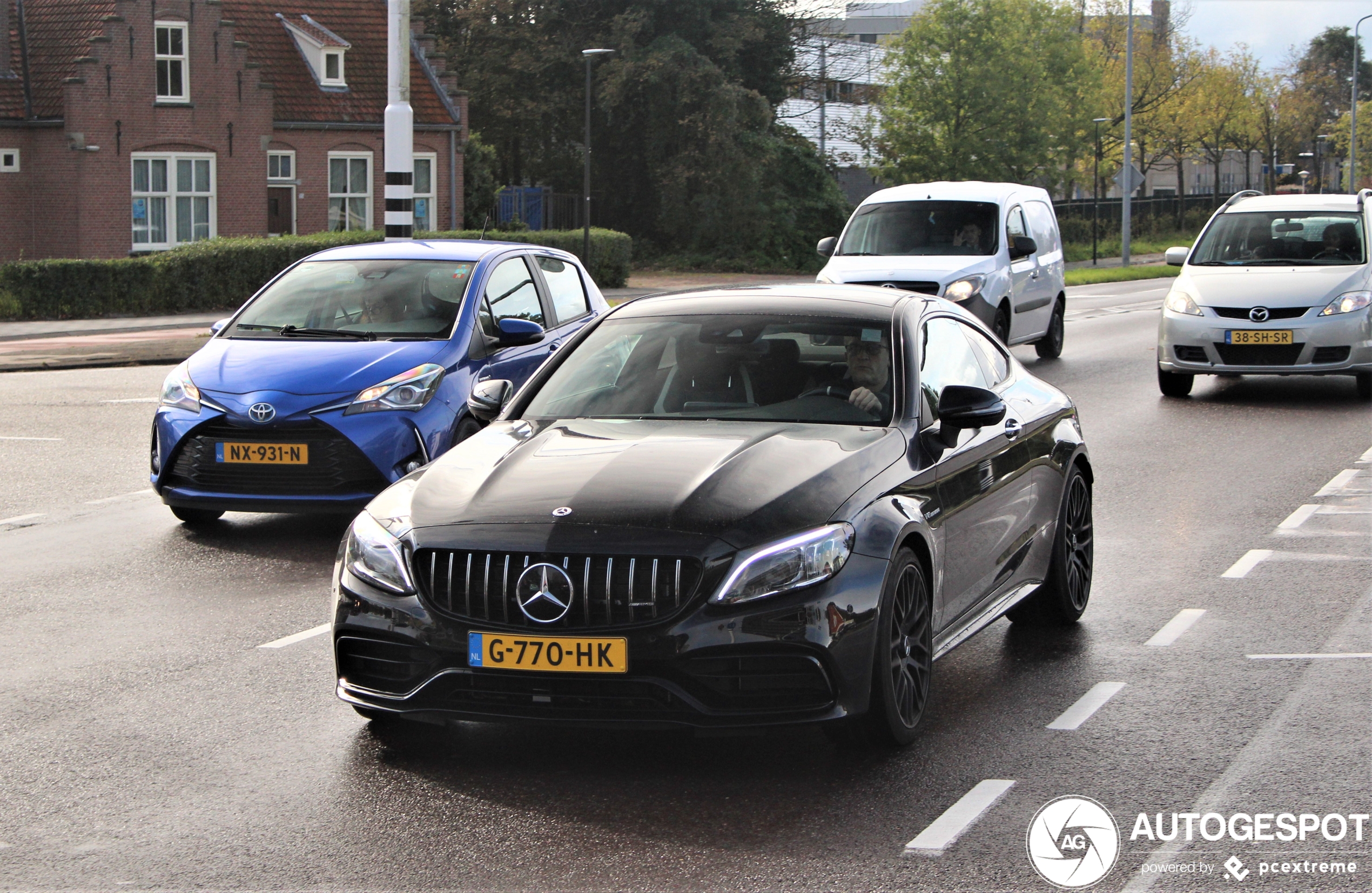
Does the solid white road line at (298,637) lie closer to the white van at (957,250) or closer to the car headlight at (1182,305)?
the car headlight at (1182,305)

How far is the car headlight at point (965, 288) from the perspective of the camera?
17391 millimetres

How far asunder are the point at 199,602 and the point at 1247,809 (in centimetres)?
481

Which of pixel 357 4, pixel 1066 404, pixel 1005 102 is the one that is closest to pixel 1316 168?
pixel 1005 102

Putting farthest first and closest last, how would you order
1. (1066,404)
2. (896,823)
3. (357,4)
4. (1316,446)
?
1. (357,4)
2. (1316,446)
3. (1066,404)
4. (896,823)

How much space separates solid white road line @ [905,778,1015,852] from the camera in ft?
15.1

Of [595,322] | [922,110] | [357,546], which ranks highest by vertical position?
[922,110]

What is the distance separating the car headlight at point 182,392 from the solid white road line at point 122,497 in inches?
53.6

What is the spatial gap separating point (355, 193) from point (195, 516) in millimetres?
35738

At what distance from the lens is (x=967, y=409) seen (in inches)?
234

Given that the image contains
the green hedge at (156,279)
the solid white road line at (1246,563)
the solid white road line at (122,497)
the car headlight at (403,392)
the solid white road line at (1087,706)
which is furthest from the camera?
the green hedge at (156,279)

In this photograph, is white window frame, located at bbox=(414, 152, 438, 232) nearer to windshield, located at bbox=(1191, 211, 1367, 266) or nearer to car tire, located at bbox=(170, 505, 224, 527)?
windshield, located at bbox=(1191, 211, 1367, 266)

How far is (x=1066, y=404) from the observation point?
756 cm

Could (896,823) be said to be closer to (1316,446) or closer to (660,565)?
(660,565)

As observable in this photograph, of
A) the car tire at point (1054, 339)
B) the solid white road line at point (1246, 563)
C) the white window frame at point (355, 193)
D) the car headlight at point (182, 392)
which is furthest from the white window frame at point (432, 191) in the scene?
the solid white road line at point (1246, 563)
